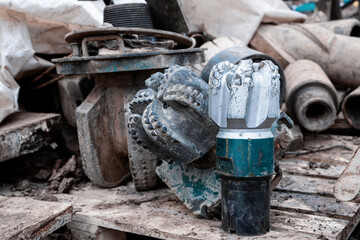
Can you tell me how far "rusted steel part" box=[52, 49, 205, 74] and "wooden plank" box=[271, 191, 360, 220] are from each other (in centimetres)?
80

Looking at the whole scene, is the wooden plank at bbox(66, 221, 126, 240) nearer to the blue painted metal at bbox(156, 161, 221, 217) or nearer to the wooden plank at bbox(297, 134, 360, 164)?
the blue painted metal at bbox(156, 161, 221, 217)

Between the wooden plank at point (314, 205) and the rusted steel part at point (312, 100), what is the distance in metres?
0.88

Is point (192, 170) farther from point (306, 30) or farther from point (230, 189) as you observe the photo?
point (306, 30)

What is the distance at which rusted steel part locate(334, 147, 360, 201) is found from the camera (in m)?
1.51

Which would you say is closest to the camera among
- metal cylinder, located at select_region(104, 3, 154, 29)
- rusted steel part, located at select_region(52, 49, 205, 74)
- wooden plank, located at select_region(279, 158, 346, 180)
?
rusted steel part, located at select_region(52, 49, 205, 74)

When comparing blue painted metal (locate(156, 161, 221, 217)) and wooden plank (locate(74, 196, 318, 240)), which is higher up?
blue painted metal (locate(156, 161, 221, 217))

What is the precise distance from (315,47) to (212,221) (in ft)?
7.03

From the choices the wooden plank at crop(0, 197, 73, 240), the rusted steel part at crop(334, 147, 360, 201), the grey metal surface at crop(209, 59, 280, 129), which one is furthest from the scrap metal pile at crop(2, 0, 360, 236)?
the wooden plank at crop(0, 197, 73, 240)

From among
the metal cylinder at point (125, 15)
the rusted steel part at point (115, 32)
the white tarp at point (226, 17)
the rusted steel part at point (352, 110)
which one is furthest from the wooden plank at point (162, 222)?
the white tarp at point (226, 17)

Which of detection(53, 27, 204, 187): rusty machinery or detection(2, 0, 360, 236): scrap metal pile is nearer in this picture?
detection(2, 0, 360, 236): scrap metal pile

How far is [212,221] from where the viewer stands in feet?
5.40

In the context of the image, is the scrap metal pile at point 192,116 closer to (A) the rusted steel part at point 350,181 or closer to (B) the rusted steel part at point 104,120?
(B) the rusted steel part at point 104,120

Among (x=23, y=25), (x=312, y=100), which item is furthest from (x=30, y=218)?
(x=312, y=100)

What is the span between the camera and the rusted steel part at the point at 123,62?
1926mm
